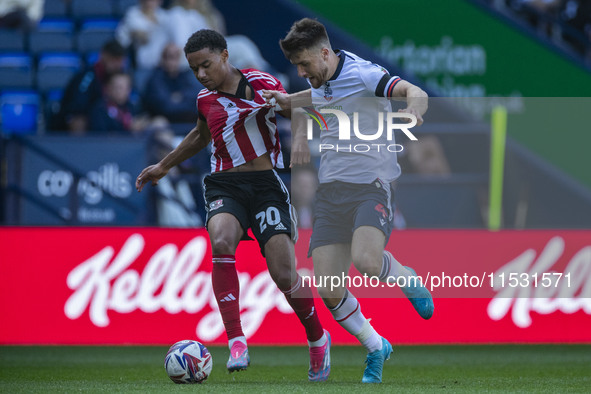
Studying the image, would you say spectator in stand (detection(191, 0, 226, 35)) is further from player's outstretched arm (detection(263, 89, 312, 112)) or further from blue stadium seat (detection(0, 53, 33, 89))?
player's outstretched arm (detection(263, 89, 312, 112))

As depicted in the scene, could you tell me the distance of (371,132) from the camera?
237 inches

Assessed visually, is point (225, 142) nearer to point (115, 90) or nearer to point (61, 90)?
point (115, 90)

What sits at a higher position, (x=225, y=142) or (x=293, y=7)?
(x=293, y=7)

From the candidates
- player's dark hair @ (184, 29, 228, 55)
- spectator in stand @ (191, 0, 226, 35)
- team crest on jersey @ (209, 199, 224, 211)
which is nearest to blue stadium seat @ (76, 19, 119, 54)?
spectator in stand @ (191, 0, 226, 35)

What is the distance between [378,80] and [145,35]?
20.5ft

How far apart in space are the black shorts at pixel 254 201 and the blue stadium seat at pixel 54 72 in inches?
244

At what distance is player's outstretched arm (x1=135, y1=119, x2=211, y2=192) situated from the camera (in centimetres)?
632

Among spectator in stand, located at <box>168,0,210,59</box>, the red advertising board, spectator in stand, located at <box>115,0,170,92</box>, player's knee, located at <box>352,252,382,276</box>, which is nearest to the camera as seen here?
player's knee, located at <box>352,252,382,276</box>

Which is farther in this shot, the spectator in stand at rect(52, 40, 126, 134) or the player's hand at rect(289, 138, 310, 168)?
the spectator in stand at rect(52, 40, 126, 134)

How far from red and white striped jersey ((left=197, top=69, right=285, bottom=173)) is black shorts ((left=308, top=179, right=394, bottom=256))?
0.48m

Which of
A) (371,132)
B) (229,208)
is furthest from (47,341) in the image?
(371,132)

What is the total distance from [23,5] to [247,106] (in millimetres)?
7147

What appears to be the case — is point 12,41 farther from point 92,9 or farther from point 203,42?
point 203,42

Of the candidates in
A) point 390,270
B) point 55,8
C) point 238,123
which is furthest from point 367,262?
point 55,8
